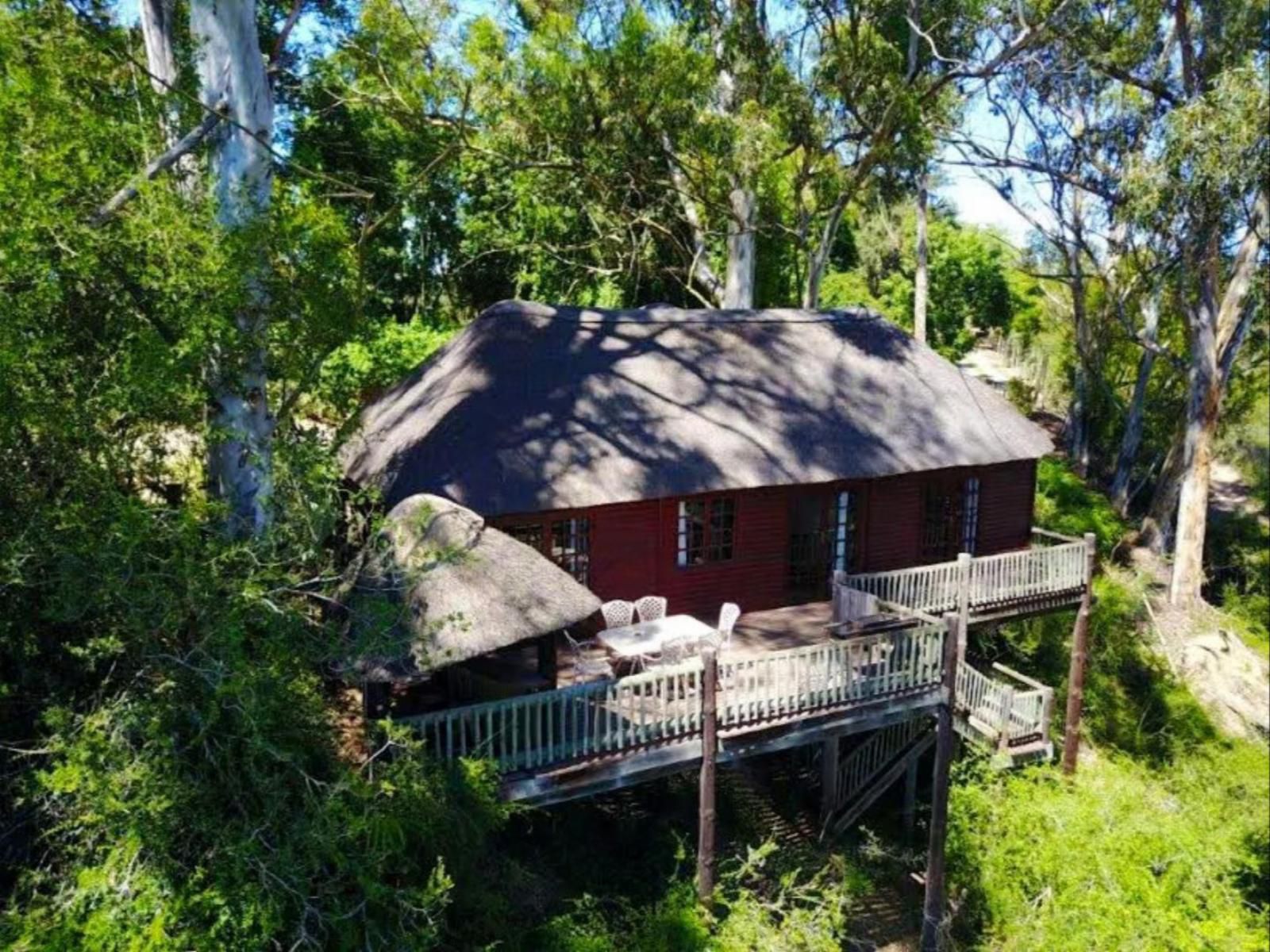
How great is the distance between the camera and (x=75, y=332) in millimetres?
7914

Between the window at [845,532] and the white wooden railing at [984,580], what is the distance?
3.23 feet

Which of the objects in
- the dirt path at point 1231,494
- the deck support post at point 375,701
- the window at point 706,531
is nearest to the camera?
the deck support post at point 375,701

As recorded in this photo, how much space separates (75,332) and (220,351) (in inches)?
49.9

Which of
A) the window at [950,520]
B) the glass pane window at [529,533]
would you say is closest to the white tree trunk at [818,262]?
the window at [950,520]

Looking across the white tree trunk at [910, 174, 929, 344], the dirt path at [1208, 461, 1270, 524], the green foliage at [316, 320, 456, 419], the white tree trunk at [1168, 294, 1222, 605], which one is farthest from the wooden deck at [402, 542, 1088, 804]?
the dirt path at [1208, 461, 1270, 524]

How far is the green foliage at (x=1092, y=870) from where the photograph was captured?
38.4 feet

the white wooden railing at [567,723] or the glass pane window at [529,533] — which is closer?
the white wooden railing at [567,723]

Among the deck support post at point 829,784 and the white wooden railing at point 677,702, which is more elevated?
the white wooden railing at point 677,702

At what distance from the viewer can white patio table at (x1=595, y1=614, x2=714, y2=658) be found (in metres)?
11.3

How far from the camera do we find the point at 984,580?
543 inches

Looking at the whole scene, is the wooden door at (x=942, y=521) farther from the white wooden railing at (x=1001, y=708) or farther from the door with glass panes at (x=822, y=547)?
the white wooden railing at (x=1001, y=708)

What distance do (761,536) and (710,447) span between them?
180 centimetres

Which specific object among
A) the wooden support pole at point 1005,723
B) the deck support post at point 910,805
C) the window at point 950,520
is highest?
the window at point 950,520

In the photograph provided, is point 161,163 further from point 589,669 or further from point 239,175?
point 589,669
